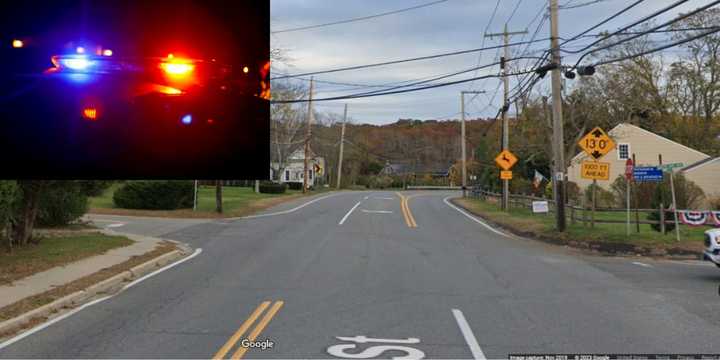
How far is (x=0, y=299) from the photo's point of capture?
926cm

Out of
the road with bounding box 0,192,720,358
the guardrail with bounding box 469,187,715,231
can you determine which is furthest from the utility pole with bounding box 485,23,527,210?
the road with bounding box 0,192,720,358

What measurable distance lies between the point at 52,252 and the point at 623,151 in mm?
40944

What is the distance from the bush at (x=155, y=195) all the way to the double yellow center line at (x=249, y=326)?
20.5m

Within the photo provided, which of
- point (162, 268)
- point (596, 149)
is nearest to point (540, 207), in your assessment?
point (596, 149)

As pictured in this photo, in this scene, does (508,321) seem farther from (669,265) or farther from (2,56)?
(669,265)

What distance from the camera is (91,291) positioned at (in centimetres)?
1037

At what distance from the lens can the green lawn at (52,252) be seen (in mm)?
11745

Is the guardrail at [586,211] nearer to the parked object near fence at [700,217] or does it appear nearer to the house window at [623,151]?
the parked object near fence at [700,217]

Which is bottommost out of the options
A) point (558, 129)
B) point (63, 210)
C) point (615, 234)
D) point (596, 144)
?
point (615, 234)

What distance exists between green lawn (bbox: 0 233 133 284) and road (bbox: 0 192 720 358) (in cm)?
235

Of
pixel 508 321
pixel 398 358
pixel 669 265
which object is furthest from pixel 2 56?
pixel 669 265

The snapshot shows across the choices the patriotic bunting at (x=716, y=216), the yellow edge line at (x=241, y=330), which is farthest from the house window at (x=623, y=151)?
the yellow edge line at (x=241, y=330)

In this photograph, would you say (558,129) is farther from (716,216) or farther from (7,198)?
(7,198)

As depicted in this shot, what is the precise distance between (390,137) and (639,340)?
11298 centimetres
